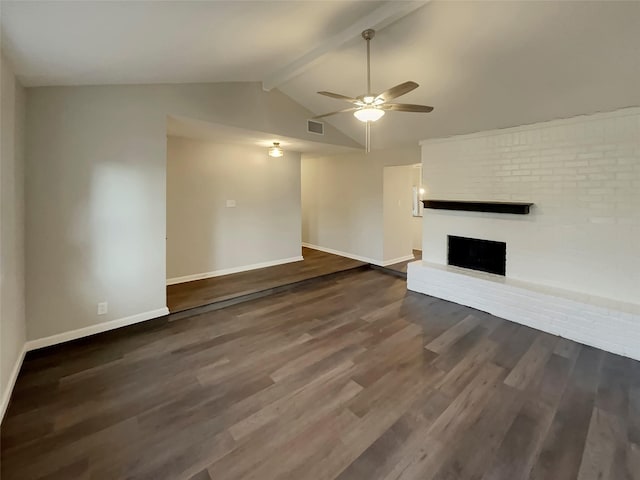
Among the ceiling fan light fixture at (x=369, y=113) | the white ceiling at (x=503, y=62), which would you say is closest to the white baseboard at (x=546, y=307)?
the white ceiling at (x=503, y=62)

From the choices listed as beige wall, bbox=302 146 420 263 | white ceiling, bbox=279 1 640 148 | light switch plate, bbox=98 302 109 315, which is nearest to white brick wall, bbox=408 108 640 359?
white ceiling, bbox=279 1 640 148

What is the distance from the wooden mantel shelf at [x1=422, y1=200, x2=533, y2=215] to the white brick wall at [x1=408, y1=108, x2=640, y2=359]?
17cm

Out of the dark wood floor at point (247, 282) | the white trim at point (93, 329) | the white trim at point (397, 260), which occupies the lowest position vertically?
the white trim at point (93, 329)

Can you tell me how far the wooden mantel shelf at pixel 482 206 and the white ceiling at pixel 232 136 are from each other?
208 centimetres

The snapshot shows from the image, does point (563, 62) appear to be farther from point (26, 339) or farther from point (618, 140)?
point (26, 339)

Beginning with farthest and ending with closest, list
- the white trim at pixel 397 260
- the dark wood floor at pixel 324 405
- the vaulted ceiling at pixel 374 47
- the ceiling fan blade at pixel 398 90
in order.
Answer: the white trim at pixel 397 260, the ceiling fan blade at pixel 398 90, the vaulted ceiling at pixel 374 47, the dark wood floor at pixel 324 405

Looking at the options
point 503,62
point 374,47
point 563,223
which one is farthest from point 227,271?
point 563,223

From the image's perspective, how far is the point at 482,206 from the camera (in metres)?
4.03

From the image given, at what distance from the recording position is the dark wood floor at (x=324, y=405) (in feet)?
5.50

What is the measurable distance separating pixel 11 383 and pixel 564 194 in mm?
5763

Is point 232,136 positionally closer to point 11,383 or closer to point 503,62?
point 503,62

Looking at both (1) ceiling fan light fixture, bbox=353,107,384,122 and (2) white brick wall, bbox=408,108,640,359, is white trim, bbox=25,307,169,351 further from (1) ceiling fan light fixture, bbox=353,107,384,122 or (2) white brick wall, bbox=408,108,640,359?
(2) white brick wall, bbox=408,108,640,359

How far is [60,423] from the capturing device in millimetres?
1970

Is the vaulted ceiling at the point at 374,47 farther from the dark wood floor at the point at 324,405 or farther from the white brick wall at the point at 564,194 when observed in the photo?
the dark wood floor at the point at 324,405
